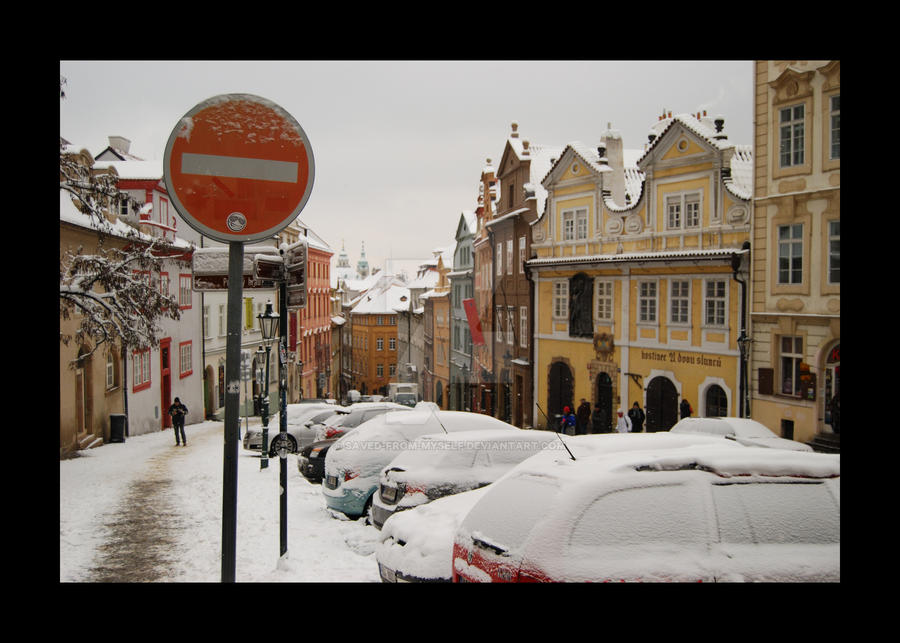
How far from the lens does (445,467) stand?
272 inches

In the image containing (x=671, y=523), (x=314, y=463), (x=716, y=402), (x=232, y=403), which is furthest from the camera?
(x=716, y=402)

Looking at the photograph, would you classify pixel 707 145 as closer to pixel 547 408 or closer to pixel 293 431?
pixel 547 408

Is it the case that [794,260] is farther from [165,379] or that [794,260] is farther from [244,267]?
[165,379]

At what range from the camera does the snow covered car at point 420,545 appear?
4086 millimetres

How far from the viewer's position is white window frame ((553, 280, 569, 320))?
836 inches

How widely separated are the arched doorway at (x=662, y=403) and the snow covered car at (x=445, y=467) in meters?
10.8

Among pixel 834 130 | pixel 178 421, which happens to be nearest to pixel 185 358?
pixel 178 421

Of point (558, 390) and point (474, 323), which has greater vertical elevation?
point (474, 323)

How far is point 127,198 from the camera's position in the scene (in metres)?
8.48

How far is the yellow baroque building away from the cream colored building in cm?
93

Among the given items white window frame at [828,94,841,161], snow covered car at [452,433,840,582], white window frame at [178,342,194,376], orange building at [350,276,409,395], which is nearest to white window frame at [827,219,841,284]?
white window frame at [828,94,841,161]

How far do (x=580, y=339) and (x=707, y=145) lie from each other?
645cm

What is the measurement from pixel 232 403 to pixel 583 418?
682 inches
